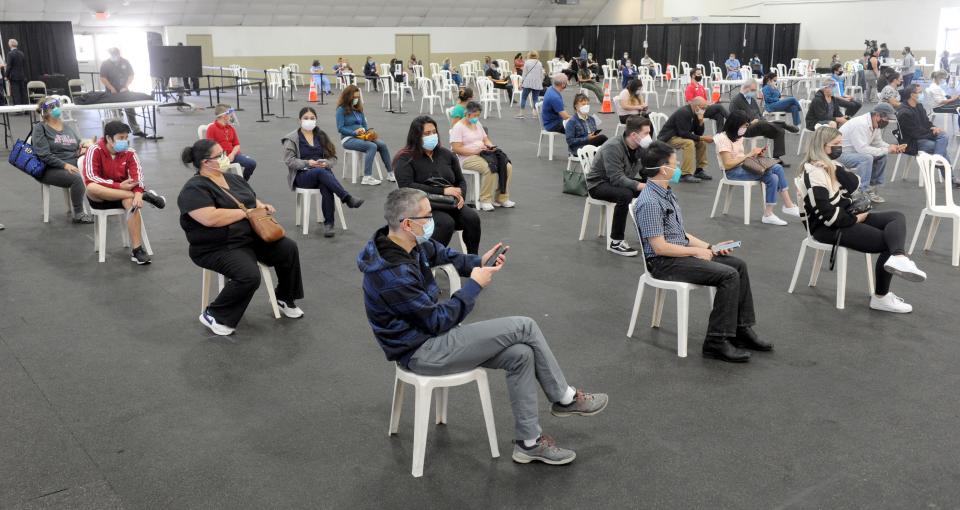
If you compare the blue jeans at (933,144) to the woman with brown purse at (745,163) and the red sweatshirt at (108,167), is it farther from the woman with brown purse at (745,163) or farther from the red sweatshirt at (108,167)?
the red sweatshirt at (108,167)

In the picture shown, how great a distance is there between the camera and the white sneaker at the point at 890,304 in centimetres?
462

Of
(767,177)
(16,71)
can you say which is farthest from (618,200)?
(16,71)

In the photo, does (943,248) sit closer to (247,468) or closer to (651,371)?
(651,371)

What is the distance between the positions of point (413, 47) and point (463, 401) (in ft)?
85.0

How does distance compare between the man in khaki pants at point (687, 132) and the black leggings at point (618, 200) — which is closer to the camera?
the black leggings at point (618, 200)

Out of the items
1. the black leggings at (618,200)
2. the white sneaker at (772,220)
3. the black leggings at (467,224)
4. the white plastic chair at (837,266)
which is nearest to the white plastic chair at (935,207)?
the white plastic chair at (837,266)

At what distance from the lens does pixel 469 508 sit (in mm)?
2725

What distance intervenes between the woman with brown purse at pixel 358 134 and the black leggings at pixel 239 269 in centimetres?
395

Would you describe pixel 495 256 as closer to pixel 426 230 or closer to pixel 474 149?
pixel 426 230

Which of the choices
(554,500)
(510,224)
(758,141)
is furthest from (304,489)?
(758,141)

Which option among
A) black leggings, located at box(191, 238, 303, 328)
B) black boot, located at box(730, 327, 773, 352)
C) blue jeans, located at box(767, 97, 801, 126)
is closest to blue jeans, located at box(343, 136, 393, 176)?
black leggings, located at box(191, 238, 303, 328)

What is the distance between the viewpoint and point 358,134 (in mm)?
8438

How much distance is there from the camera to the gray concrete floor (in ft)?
9.32

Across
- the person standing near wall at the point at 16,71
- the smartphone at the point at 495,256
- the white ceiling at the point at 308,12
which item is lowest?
the smartphone at the point at 495,256
